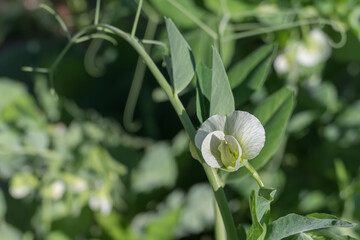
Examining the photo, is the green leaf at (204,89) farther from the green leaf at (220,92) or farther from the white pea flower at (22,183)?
the white pea flower at (22,183)

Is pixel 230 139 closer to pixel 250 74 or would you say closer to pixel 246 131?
pixel 246 131

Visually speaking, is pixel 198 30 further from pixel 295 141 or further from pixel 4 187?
pixel 4 187

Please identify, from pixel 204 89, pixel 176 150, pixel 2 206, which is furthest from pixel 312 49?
pixel 2 206

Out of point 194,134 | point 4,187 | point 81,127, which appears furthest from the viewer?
point 4,187

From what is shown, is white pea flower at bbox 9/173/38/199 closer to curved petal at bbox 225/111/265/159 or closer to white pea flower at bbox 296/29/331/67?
white pea flower at bbox 296/29/331/67

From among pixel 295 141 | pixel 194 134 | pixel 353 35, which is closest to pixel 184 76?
pixel 194 134

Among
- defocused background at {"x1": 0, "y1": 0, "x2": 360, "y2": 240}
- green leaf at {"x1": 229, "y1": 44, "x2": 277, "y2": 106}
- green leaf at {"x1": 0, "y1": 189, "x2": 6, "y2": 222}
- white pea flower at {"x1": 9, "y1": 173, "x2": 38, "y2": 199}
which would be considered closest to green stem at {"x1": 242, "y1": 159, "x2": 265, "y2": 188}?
green leaf at {"x1": 229, "y1": 44, "x2": 277, "y2": 106}

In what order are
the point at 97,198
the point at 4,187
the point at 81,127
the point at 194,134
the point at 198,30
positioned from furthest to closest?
the point at 4,187
the point at 81,127
the point at 97,198
the point at 198,30
the point at 194,134
